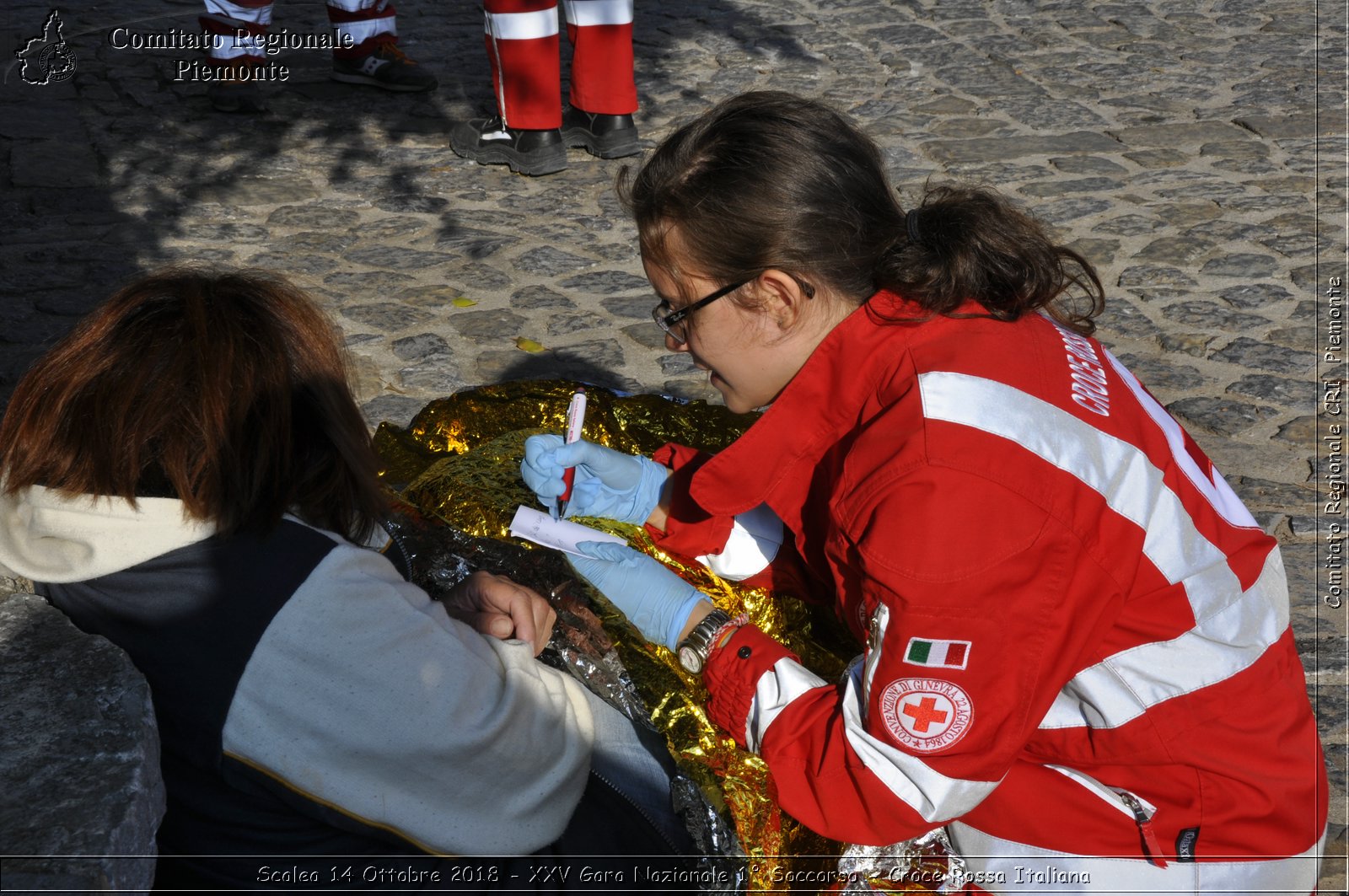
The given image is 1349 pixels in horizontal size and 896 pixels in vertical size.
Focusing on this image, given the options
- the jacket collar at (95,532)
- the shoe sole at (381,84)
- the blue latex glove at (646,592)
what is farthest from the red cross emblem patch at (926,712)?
the shoe sole at (381,84)

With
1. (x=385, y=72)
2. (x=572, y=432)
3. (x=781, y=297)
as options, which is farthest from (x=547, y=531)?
(x=385, y=72)

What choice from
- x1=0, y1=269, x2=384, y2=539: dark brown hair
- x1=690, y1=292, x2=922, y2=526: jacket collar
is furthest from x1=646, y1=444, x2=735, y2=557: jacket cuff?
x1=0, y1=269, x2=384, y2=539: dark brown hair

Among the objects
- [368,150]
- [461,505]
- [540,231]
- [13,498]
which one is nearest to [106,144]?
[368,150]

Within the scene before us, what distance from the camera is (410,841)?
156 cm

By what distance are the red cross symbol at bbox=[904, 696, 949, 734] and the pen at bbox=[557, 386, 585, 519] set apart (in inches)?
38.7

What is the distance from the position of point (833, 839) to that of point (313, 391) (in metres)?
1.04

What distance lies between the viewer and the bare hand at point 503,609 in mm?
1959

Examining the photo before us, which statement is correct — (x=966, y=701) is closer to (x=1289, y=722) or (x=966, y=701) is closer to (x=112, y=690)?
(x=1289, y=722)

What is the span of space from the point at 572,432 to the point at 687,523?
30 centimetres

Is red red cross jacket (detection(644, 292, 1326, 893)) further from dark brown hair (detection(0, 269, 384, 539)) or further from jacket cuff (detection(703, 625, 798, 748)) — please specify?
dark brown hair (detection(0, 269, 384, 539))

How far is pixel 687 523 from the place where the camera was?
253cm

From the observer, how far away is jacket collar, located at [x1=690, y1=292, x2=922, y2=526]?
1.92 m

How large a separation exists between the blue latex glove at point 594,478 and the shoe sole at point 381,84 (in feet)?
13.1

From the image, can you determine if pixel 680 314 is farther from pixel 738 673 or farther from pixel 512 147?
pixel 512 147
